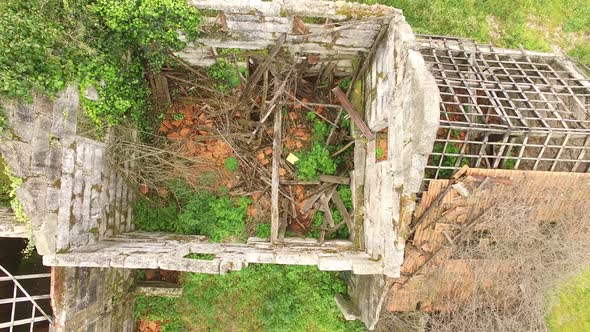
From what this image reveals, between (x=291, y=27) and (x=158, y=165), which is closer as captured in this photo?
(x=291, y=27)

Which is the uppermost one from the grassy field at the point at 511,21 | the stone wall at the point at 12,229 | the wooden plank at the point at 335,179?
the grassy field at the point at 511,21

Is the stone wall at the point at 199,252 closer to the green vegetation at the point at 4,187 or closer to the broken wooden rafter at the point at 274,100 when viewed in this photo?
the green vegetation at the point at 4,187

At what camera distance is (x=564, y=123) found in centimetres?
637

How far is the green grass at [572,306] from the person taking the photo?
718cm

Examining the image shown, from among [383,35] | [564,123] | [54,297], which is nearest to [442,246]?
[564,123]

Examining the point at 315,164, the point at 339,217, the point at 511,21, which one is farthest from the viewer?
the point at 511,21

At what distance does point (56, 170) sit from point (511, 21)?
33.6ft

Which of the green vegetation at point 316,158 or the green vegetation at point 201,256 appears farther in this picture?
the green vegetation at point 316,158

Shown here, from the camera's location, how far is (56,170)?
5.29m

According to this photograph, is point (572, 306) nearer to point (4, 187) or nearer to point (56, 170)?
point (56, 170)

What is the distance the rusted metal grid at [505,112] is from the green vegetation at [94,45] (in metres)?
4.75

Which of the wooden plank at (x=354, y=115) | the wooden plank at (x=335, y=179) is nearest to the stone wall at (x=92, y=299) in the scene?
the wooden plank at (x=335, y=179)

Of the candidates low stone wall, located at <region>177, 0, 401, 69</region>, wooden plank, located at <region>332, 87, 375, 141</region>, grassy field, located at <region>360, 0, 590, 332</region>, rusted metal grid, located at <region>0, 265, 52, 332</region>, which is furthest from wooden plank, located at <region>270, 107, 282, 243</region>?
rusted metal grid, located at <region>0, 265, 52, 332</region>

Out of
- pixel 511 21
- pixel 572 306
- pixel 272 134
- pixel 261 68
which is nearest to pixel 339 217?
pixel 272 134
